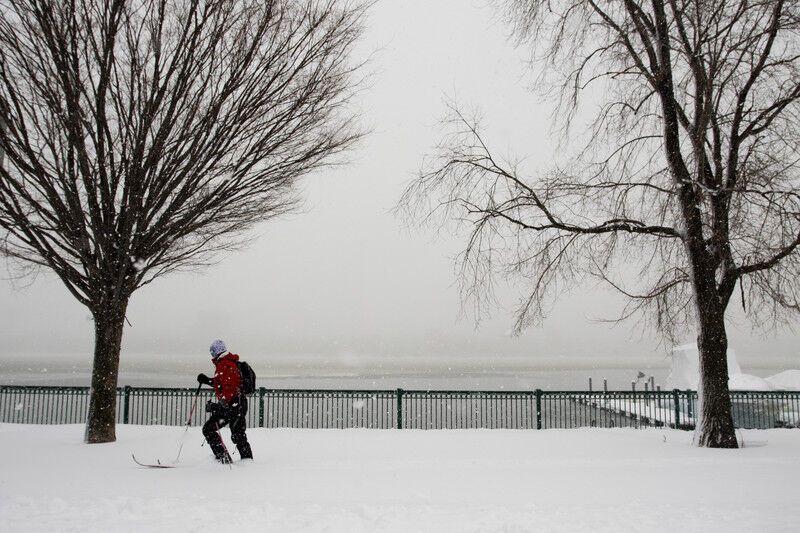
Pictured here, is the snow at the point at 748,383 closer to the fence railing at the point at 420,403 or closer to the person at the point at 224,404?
the fence railing at the point at 420,403

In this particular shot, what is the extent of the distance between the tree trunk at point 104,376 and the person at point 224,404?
11.7 feet

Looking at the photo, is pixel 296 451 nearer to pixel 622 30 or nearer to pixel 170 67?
pixel 170 67

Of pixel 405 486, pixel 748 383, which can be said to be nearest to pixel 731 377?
pixel 748 383

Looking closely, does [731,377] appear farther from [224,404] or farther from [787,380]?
[224,404]

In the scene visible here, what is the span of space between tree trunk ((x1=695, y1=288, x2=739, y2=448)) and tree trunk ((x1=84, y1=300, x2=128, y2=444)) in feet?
35.9

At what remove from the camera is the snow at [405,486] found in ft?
16.2

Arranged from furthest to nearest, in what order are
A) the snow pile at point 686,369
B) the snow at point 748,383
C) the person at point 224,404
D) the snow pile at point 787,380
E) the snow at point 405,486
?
1. the snow pile at point 686,369
2. the snow pile at point 787,380
3. the snow at point 748,383
4. the person at point 224,404
5. the snow at point 405,486

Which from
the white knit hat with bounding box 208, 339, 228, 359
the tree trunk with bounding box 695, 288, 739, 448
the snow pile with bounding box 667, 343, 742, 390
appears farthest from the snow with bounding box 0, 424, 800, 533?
the snow pile with bounding box 667, 343, 742, 390

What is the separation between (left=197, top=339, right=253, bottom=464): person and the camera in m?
7.44

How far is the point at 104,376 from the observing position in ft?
32.7

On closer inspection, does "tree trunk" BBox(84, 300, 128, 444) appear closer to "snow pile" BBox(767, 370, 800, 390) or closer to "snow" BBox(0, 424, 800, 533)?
"snow" BBox(0, 424, 800, 533)

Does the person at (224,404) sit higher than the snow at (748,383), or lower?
higher

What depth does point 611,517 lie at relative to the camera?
5113mm

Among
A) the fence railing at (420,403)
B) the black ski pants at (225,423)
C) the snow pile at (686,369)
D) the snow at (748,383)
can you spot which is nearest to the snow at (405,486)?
the black ski pants at (225,423)
